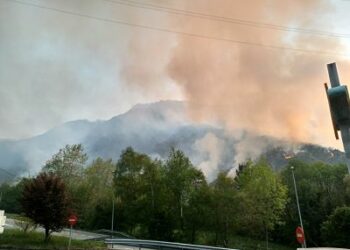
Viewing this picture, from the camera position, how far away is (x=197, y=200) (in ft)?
177

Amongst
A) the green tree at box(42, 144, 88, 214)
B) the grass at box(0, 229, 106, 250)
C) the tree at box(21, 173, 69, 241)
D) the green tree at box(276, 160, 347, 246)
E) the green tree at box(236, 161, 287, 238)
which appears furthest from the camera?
the green tree at box(42, 144, 88, 214)

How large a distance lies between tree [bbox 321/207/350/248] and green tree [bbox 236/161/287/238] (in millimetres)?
6949

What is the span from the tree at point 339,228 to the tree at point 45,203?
35560 mm

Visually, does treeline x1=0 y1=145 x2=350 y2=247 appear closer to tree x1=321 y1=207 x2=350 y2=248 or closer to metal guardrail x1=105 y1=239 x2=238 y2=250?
tree x1=321 y1=207 x2=350 y2=248

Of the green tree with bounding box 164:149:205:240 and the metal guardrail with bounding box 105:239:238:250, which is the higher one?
the green tree with bounding box 164:149:205:240

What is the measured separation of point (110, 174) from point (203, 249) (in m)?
46.8

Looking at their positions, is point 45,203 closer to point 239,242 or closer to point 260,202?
point 260,202

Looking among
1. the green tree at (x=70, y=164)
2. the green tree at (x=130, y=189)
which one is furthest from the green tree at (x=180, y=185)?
the green tree at (x=70, y=164)

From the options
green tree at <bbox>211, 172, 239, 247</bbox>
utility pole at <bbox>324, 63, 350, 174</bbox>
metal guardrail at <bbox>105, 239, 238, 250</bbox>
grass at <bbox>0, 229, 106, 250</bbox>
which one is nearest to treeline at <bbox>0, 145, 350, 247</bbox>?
green tree at <bbox>211, 172, 239, 247</bbox>

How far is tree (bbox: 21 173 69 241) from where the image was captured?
32844 mm

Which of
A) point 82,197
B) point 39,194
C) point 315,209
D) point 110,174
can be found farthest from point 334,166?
point 39,194

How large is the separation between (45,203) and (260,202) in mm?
30953

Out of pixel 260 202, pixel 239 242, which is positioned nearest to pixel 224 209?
pixel 260 202

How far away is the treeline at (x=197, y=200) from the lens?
5084 cm
